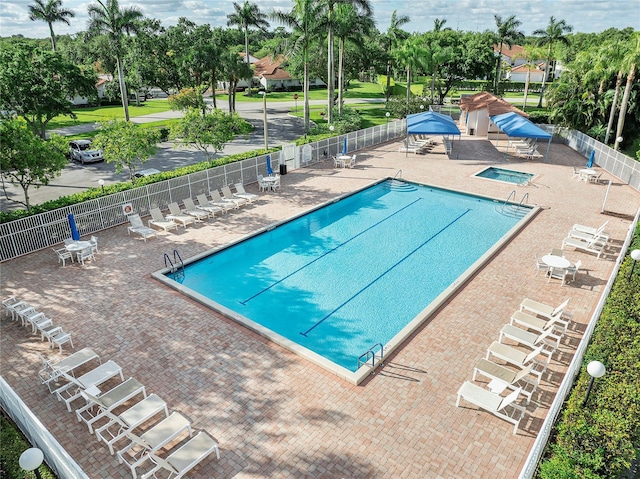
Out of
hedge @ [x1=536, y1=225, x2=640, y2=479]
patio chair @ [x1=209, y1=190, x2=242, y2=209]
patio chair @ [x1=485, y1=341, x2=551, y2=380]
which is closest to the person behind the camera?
hedge @ [x1=536, y1=225, x2=640, y2=479]

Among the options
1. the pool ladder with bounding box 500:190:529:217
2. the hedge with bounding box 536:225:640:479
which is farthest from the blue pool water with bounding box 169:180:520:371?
the hedge with bounding box 536:225:640:479

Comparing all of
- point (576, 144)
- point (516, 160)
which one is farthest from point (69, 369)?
point (576, 144)

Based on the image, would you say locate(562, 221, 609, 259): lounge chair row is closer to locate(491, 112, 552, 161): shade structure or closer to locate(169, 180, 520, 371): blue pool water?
locate(169, 180, 520, 371): blue pool water

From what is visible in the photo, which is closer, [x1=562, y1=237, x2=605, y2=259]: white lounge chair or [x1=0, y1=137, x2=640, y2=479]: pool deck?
[x1=0, y1=137, x2=640, y2=479]: pool deck

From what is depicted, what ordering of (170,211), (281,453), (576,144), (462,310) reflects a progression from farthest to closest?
(576,144) → (170,211) → (462,310) → (281,453)

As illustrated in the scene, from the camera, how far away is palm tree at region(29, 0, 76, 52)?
6469 centimetres

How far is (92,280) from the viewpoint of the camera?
14.2m

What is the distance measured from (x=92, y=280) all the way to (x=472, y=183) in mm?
18936

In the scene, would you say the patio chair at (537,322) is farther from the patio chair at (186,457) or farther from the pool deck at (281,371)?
the patio chair at (186,457)

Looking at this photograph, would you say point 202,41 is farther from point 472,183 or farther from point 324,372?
point 324,372

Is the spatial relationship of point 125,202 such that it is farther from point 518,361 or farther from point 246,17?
point 246,17

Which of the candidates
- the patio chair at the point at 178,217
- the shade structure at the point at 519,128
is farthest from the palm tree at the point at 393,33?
the patio chair at the point at 178,217

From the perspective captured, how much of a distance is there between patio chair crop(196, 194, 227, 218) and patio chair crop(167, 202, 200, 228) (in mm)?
806

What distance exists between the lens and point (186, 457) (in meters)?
7.65
